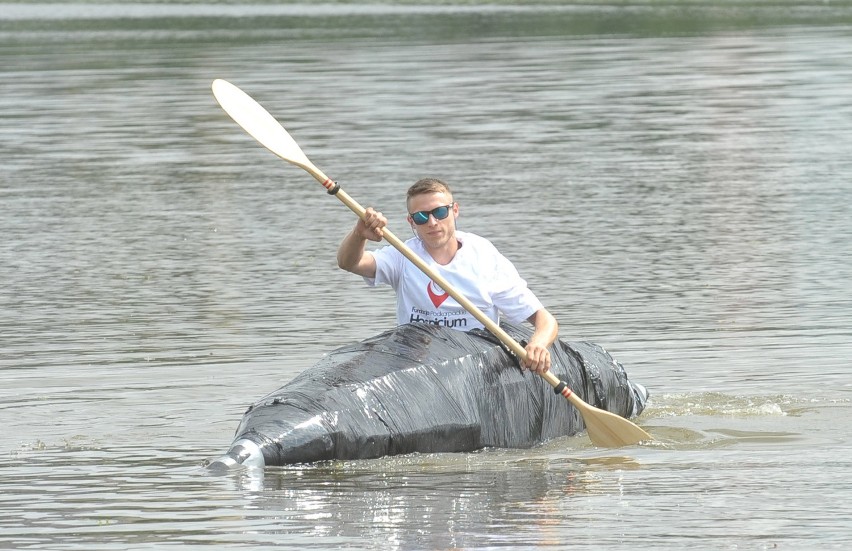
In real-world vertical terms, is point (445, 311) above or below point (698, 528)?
above

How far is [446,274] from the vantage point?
9781 millimetres

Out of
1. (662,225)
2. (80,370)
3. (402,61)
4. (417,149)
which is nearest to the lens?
(80,370)

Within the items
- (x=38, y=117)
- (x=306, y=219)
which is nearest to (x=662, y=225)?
(x=306, y=219)

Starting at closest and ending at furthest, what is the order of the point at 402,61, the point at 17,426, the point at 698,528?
the point at 698,528, the point at 17,426, the point at 402,61

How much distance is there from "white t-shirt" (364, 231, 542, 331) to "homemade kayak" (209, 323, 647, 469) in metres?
0.16

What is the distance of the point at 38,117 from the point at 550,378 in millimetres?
21060

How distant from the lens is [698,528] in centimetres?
759

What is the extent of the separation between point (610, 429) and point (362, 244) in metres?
1.45

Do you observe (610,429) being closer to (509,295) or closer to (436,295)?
(509,295)

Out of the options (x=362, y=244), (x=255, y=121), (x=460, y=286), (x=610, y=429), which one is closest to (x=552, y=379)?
(x=610, y=429)

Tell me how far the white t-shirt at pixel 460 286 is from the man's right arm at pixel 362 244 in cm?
6

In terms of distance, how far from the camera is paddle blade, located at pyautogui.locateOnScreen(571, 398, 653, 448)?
972 centimetres

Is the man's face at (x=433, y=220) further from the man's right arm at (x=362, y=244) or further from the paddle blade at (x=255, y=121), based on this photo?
the paddle blade at (x=255, y=121)

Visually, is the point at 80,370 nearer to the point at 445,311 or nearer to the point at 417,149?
the point at 445,311
